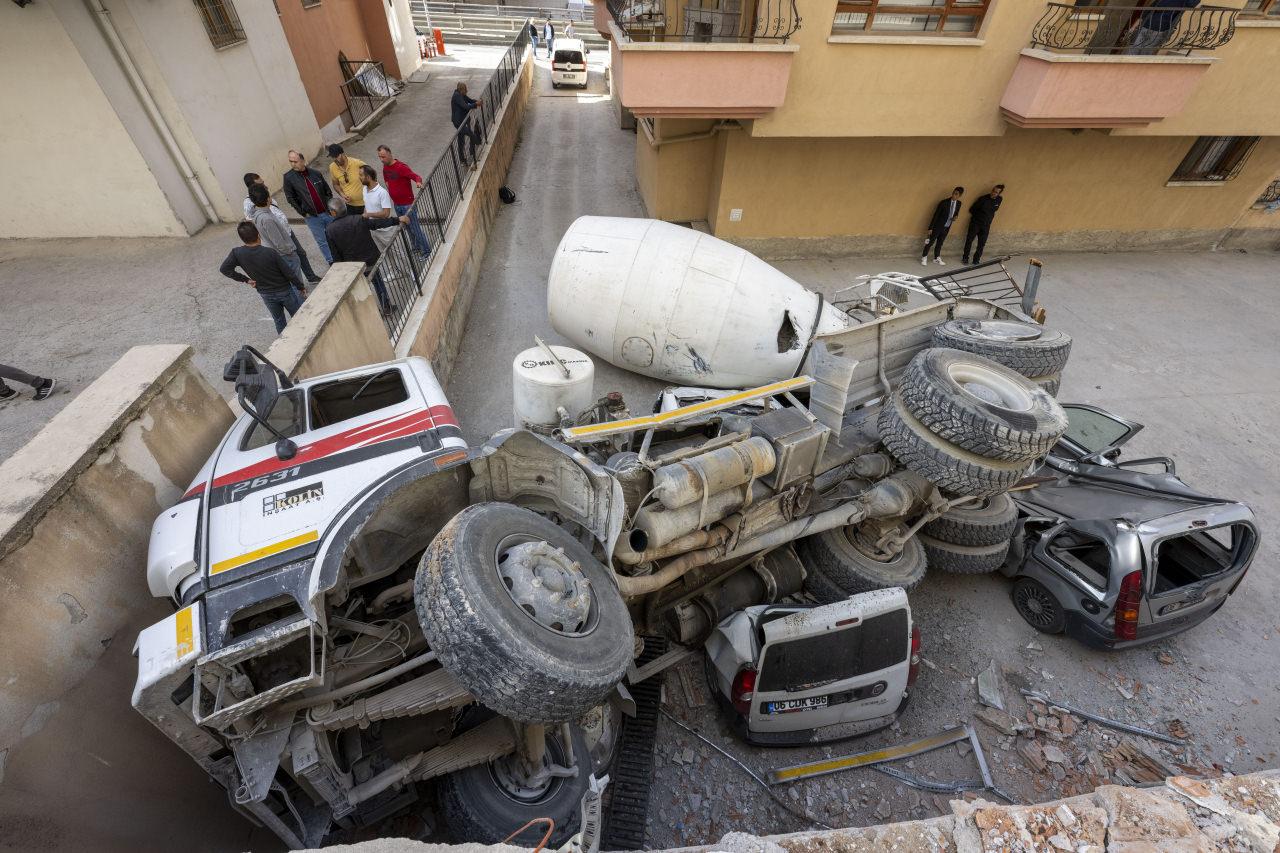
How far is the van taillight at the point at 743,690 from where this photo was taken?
4309 millimetres

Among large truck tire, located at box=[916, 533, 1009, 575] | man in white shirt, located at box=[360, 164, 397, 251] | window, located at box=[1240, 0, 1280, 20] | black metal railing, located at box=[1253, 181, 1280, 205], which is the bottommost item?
large truck tire, located at box=[916, 533, 1009, 575]

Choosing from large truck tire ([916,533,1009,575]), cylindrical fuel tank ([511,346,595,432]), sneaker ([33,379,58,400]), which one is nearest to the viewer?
cylindrical fuel tank ([511,346,595,432])

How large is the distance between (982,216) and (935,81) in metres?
3.82

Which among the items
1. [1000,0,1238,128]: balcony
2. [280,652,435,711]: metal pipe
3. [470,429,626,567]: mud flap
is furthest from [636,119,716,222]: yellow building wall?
[280,652,435,711]: metal pipe

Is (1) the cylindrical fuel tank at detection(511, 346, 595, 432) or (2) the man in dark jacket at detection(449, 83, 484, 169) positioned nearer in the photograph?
(1) the cylindrical fuel tank at detection(511, 346, 595, 432)

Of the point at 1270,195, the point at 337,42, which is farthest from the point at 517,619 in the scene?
the point at 1270,195

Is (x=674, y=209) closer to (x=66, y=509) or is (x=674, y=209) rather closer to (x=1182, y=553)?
(x=1182, y=553)

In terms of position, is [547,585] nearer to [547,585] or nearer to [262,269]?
[547,585]

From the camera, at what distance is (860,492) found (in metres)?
4.97

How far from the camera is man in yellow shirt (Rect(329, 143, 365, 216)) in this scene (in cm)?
818

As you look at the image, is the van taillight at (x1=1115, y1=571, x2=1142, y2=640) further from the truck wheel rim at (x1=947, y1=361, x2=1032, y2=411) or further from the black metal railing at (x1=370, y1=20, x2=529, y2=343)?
the black metal railing at (x1=370, y1=20, x2=529, y2=343)

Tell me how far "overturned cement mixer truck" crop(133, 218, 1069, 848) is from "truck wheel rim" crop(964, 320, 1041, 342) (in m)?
0.10

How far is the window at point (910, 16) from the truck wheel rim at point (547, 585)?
9.49m

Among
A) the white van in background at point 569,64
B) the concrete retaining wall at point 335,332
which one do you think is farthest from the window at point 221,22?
the white van in background at point 569,64
